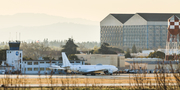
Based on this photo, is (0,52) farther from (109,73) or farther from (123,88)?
(123,88)

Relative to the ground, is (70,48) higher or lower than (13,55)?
higher

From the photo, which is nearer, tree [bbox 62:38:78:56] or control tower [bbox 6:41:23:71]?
control tower [bbox 6:41:23:71]

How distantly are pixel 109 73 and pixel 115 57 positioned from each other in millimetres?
32360

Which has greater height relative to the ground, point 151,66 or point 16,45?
point 16,45

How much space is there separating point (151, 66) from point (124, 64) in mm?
11180

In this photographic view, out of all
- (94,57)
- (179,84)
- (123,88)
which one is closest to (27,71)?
(94,57)

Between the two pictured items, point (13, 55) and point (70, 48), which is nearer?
point (13, 55)

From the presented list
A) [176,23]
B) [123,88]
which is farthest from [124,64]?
[123,88]

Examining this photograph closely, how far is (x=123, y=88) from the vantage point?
48438 millimetres

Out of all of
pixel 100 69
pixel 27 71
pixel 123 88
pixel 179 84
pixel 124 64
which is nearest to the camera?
pixel 179 84

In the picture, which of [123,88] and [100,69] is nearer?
[123,88]

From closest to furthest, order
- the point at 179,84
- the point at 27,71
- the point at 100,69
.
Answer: the point at 179,84 → the point at 100,69 → the point at 27,71

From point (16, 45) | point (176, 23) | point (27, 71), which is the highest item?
point (176, 23)

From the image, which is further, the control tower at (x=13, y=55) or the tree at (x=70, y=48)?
the tree at (x=70, y=48)
